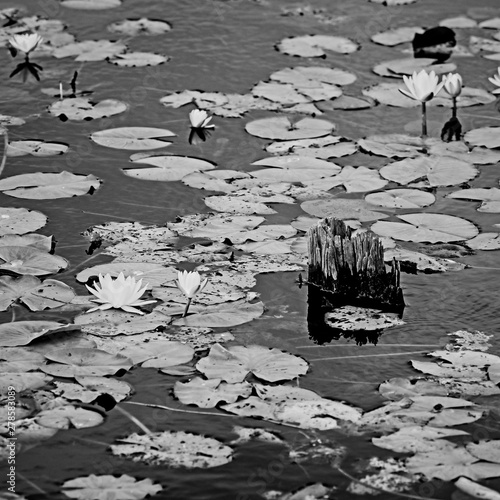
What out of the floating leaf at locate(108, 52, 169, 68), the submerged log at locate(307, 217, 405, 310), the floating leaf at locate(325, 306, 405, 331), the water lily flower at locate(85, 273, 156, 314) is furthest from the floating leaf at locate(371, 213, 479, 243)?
the floating leaf at locate(108, 52, 169, 68)

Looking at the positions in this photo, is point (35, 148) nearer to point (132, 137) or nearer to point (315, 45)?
point (132, 137)

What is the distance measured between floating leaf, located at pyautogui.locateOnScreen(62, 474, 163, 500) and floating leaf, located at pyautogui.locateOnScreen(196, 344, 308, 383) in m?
0.78

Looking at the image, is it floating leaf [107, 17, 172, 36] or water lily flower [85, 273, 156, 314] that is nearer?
water lily flower [85, 273, 156, 314]

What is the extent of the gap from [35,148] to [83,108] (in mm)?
803

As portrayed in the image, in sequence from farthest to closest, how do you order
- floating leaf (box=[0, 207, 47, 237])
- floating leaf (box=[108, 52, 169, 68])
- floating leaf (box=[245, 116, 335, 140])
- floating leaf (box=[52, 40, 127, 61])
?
floating leaf (box=[52, 40, 127, 61]) < floating leaf (box=[108, 52, 169, 68]) < floating leaf (box=[245, 116, 335, 140]) < floating leaf (box=[0, 207, 47, 237])

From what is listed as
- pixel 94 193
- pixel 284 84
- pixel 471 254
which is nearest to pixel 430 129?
pixel 284 84

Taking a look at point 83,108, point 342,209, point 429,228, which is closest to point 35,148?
point 83,108

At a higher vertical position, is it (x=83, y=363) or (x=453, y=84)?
(x=453, y=84)

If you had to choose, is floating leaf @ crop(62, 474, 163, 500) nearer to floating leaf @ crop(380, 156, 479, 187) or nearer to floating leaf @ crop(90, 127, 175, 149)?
floating leaf @ crop(380, 156, 479, 187)

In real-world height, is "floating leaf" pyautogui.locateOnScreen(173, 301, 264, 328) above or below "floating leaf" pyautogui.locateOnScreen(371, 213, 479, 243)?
below

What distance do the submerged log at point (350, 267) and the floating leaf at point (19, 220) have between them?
66.9 inches

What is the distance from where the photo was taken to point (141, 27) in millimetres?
9320

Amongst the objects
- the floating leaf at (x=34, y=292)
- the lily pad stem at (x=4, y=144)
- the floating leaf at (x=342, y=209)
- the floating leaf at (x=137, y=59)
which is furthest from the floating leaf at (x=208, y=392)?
the floating leaf at (x=137, y=59)

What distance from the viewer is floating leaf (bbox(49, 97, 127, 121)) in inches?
301
